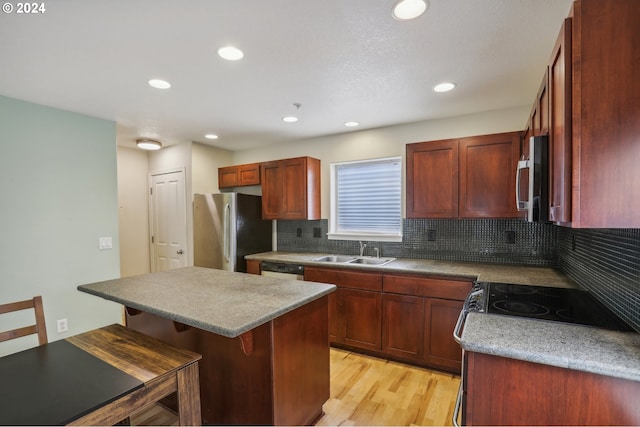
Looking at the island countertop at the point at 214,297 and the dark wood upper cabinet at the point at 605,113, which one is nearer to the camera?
the dark wood upper cabinet at the point at 605,113

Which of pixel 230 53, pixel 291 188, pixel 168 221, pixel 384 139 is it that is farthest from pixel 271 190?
pixel 230 53

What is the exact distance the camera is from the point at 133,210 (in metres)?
4.61

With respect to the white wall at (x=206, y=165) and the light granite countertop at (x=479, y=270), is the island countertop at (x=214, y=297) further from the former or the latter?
the white wall at (x=206, y=165)

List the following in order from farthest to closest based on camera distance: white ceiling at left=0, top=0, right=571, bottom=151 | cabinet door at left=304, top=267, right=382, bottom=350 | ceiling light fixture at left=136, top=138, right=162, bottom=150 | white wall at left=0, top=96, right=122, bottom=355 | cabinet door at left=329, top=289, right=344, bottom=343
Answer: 1. ceiling light fixture at left=136, top=138, right=162, bottom=150
2. cabinet door at left=329, top=289, right=344, bottom=343
3. cabinet door at left=304, top=267, right=382, bottom=350
4. white wall at left=0, top=96, right=122, bottom=355
5. white ceiling at left=0, top=0, right=571, bottom=151

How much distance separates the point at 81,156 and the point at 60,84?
0.95 meters

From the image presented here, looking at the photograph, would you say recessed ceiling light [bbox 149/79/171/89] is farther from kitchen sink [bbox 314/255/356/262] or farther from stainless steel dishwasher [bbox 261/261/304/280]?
kitchen sink [bbox 314/255/356/262]

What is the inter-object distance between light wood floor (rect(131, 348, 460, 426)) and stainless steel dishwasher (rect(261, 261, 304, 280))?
0.98 metres

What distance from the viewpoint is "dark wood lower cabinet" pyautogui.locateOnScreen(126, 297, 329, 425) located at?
62.0 inches

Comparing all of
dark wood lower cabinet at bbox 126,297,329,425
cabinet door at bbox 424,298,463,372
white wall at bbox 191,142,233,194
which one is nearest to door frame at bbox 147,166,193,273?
white wall at bbox 191,142,233,194

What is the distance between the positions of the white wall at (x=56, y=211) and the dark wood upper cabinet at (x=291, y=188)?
176 centimetres

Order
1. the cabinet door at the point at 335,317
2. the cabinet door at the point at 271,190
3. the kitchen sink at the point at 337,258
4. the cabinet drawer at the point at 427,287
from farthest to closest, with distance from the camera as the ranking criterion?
the cabinet door at the point at 271,190, the kitchen sink at the point at 337,258, the cabinet door at the point at 335,317, the cabinet drawer at the point at 427,287

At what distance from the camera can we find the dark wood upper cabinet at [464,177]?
98.1 inches

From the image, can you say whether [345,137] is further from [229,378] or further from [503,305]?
[229,378]

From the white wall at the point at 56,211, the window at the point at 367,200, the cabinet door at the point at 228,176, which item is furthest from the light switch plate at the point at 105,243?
the window at the point at 367,200
